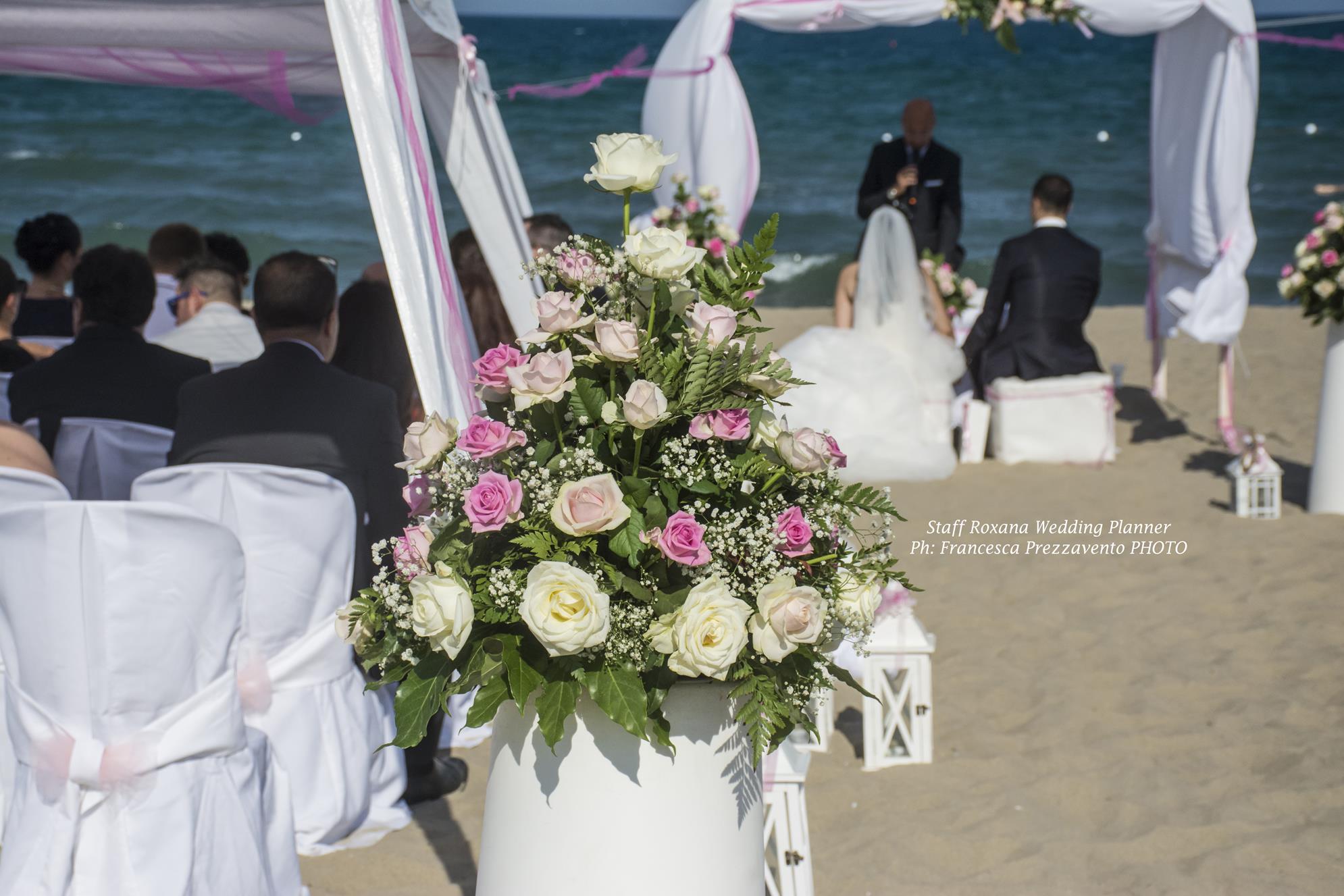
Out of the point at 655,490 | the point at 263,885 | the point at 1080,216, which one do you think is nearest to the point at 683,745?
the point at 655,490

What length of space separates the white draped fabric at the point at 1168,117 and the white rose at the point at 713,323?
5.87 meters

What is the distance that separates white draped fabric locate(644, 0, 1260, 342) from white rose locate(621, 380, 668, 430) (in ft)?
19.8

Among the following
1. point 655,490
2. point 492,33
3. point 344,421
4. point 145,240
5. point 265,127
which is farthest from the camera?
point 492,33

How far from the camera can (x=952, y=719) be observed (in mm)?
4211

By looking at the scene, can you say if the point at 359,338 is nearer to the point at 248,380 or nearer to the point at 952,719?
the point at 248,380

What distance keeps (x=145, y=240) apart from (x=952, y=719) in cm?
1857

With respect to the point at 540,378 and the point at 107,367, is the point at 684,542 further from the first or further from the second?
the point at 107,367

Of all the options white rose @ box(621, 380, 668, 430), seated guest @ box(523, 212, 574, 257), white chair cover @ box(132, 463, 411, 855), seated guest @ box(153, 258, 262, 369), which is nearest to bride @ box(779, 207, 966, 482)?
seated guest @ box(523, 212, 574, 257)

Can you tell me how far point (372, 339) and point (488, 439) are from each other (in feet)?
8.42

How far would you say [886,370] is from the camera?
7.08 meters

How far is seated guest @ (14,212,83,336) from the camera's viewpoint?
5.86 metres

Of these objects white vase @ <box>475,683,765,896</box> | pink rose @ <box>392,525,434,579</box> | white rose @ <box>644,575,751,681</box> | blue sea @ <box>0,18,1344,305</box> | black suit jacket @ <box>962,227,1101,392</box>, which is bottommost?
blue sea @ <box>0,18,1344,305</box>

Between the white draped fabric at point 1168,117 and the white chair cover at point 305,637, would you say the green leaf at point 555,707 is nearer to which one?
the white chair cover at point 305,637

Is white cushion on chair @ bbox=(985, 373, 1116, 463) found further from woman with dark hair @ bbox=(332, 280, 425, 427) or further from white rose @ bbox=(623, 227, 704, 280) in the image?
white rose @ bbox=(623, 227, 704, 280)
